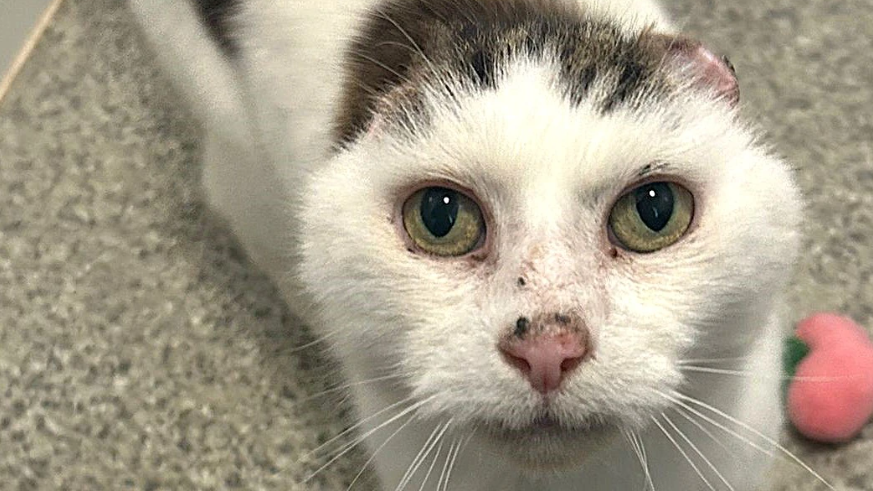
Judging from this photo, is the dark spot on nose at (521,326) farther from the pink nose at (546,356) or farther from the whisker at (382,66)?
the whisker at (382,66)

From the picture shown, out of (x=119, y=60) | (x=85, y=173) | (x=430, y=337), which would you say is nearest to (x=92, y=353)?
(x=85, y=173)

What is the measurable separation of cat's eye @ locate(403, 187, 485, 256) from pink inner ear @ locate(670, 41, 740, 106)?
0.53 feet

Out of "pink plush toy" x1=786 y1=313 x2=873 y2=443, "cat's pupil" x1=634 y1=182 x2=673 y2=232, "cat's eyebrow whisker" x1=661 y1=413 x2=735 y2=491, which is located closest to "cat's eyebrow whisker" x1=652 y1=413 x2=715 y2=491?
"cat's eyebrow whisker" x1=661 y1=413 x2=735 y2=491

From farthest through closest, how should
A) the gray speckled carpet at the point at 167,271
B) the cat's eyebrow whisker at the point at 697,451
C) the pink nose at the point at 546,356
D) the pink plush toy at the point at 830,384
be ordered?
the gray speckled carpet at the point at 167,271 → the pink plush toy at the point at 830,384 → the cat's eyebrow whisker at the point at 697,451 → the pink nose at the point at 546,356

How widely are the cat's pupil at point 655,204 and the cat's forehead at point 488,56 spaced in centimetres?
5

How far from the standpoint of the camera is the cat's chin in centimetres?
55

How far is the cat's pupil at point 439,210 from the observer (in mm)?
562

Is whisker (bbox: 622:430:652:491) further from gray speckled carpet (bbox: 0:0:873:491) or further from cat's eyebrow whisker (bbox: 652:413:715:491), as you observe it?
gray speckled carpet (bbox: 0:0:873:491)

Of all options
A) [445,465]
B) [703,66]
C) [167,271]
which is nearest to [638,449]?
[445,465]

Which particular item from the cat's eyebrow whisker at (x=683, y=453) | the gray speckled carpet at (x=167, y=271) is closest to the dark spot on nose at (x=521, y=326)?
the cat's eyebrow whisker at (x=683, y=453)

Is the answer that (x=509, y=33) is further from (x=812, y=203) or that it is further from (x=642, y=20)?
(x=812, y=203)

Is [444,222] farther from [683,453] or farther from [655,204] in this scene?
[683,453]

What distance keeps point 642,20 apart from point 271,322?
0.62m

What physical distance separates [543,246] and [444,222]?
2.6 inches
